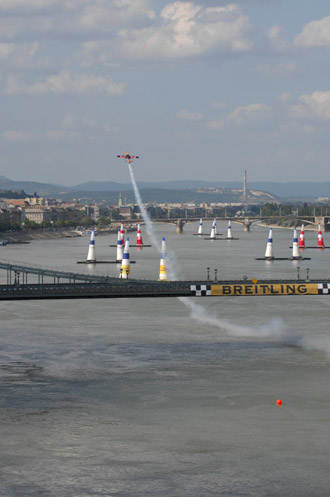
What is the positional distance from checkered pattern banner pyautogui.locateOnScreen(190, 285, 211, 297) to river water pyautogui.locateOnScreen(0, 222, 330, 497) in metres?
3.16

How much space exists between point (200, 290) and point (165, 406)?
15011 mm

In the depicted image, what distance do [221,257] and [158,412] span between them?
10065cm

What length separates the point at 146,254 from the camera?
147 meters

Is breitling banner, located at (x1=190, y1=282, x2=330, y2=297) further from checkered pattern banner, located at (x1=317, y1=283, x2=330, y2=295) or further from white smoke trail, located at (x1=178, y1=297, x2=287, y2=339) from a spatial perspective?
white smoke trail, located at (x1=178, y1=297, x2=287, y2=339)

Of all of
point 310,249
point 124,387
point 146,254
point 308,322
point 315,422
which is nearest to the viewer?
point 315,422

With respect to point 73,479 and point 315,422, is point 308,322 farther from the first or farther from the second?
point 73,479

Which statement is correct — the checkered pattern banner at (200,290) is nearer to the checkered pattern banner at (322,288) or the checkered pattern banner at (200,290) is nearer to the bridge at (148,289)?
the bridge at (148,289)

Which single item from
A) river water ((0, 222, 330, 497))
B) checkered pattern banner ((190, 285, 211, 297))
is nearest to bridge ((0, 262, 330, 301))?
checkered pattern banner ((190, 285, 211, 297))

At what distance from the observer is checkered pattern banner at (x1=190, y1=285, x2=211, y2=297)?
51.6 metres

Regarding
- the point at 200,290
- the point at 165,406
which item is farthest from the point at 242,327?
the point at 165,406

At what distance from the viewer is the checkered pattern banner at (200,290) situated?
169 ft

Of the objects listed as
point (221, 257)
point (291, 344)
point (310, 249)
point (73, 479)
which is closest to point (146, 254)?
point (221, 257)

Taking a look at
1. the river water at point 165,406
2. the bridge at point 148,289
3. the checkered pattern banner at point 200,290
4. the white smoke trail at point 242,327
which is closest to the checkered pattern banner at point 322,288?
the bridge at point 148,289

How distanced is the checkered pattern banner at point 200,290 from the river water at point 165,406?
10.4 feet
